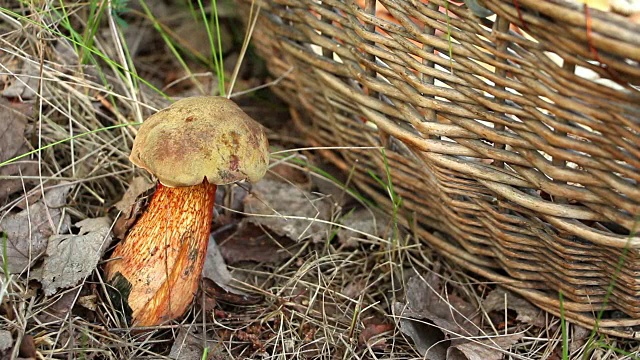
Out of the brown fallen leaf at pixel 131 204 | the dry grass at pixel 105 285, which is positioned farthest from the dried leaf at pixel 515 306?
the brown fallen leaf at pixel 131 204

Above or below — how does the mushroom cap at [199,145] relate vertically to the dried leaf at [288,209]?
above

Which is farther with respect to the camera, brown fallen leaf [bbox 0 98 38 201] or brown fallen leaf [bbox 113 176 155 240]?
brown fallen leaf [bbox 0 98 38 201]

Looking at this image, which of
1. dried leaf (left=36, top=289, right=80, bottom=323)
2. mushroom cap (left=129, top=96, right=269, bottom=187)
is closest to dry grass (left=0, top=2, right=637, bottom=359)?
dried leaf (left=36, top=289, right=80, bottom=323)

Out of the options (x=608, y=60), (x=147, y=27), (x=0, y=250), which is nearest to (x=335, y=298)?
(x=0, y=250)

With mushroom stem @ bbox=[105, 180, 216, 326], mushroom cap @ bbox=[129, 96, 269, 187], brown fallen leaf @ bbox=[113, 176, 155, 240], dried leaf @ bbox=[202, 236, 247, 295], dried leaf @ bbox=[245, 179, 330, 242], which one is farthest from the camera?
dried leaf @ bbox=[245, 179, 330, 242]

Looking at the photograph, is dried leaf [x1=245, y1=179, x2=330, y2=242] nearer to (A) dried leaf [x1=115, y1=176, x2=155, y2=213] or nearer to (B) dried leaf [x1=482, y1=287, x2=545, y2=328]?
(A) dried leaf [x1=115, y1=176, x2=155, y2=213]

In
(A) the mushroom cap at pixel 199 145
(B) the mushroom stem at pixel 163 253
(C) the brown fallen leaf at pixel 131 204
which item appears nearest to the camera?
(A) the mushroom cap at pixel 199 145

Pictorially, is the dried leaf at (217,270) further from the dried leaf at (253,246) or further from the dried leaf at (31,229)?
the dried leaf at (31,229)
